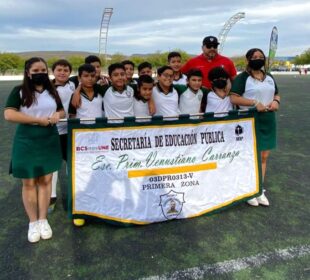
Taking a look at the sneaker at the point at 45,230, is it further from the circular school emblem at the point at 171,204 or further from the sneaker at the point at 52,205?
the circular school emblem at the point at 171,204

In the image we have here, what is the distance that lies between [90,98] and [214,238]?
6.46 ft

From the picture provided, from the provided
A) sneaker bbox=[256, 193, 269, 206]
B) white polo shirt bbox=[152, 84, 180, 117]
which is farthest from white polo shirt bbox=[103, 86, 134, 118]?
sneaker bbox=[256, 193, 269, 206]

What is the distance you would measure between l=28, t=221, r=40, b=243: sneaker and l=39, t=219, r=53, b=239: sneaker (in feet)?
0.12

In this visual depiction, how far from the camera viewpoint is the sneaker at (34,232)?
2967mm

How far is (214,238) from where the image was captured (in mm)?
2992

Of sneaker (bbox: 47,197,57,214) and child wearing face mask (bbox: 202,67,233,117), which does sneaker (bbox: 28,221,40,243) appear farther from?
child wearing face mask (bbox: 202,67,233,117)

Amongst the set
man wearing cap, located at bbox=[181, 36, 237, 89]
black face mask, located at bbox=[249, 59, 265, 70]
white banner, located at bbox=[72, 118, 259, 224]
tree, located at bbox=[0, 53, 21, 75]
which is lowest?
white banner, located at bbox=[72, 118, 259, 224]

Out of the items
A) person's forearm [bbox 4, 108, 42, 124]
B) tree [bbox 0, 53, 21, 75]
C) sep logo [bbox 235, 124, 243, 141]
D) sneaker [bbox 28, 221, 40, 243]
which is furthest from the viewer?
tree [bbox 0, 53, 21, 75]

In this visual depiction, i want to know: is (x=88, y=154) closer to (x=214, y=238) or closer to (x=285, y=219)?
(x=214, y=238)

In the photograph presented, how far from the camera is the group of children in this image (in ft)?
11.0

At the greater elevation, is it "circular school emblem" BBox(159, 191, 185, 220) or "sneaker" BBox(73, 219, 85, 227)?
"circular school emblem" BBox(159, 191, 185, 220)

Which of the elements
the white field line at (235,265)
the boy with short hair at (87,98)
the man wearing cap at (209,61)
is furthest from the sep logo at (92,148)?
the man wearing cap at (209,61)

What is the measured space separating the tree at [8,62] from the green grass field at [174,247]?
3227 inches

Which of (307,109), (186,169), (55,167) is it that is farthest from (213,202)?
(307,109)
